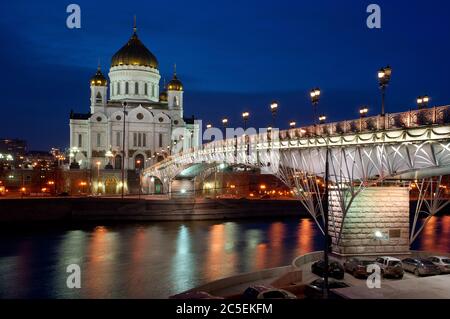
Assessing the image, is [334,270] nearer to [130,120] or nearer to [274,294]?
[274,294]

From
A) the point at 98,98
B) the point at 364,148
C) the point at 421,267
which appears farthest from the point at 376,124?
the point at 98,98

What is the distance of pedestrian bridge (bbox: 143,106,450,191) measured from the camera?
2142cm

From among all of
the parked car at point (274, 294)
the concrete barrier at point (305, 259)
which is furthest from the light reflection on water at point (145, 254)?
the parked car at point (274, 294)

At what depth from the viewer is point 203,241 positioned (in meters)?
44.0

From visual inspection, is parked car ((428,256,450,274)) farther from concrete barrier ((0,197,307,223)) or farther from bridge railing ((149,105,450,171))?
concrete barrier ((0,197,307,223))

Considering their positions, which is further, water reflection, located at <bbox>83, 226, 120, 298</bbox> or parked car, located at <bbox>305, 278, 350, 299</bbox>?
water reflection, located at <bbox>83, 226, 120, 298</bbox>

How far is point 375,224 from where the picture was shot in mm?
27344

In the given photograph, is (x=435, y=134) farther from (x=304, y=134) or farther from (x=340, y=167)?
(x=304, y=134)

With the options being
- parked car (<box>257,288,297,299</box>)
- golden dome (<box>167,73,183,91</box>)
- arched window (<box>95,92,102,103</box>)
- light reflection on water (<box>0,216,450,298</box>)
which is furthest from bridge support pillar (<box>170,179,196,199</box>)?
parked car (<box>257,288,297,299</box>)

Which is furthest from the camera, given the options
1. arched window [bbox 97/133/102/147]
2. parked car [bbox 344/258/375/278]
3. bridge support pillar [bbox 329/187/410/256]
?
arched window [bbox 97/133/102/147]

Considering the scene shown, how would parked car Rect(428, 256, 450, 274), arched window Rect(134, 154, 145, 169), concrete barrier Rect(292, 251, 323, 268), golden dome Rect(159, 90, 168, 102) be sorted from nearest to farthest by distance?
parked car Rect(428, 256, 450, 274)
concrete barrier Rect(292, 251, 323, 268)
arched window Rect(134, 154, 145, 169)
golden dome Rect(159, 90, 168, 102)

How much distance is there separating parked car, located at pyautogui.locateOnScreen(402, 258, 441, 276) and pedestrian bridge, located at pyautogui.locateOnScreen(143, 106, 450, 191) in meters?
4.11
